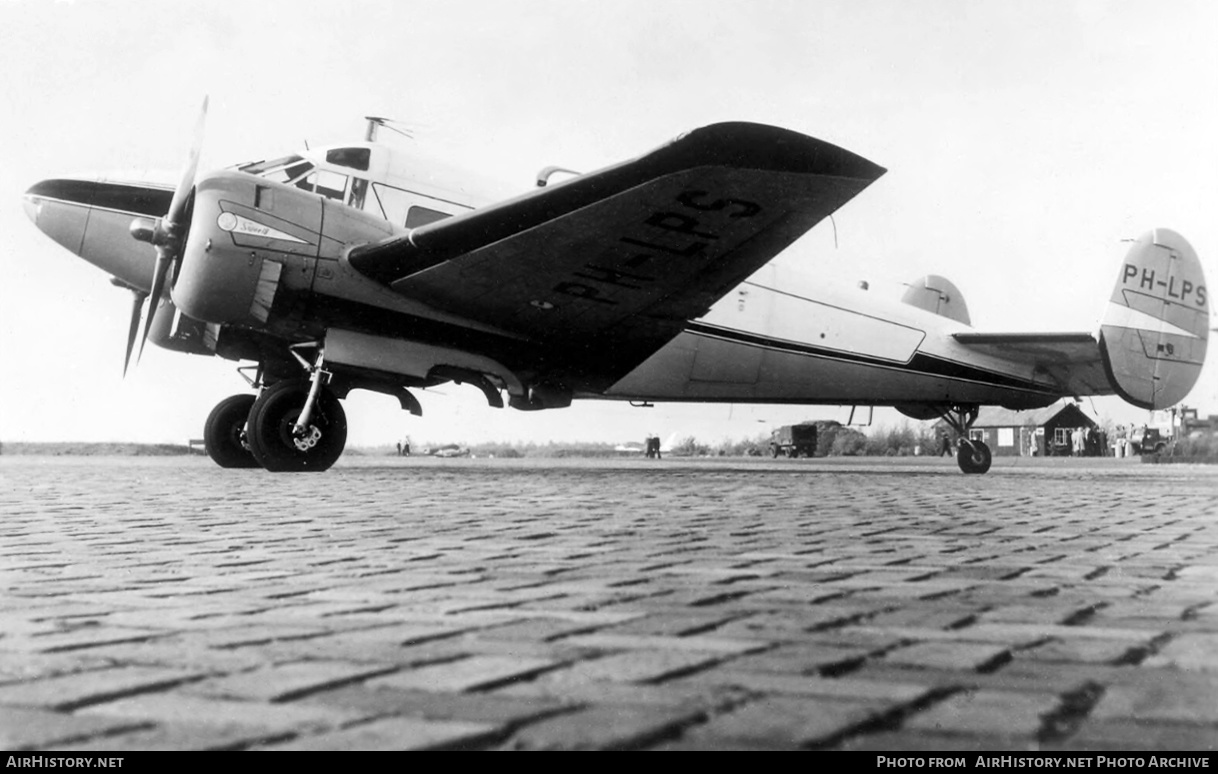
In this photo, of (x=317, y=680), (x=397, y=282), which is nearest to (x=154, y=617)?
(x=317, y=680)

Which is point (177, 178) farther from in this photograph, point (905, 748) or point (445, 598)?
point (905, 748)

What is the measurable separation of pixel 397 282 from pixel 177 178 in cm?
288

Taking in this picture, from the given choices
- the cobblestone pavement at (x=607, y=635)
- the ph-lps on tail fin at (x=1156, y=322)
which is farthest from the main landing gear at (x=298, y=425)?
the ph-lps on tail fin at (x=1156, y=322)

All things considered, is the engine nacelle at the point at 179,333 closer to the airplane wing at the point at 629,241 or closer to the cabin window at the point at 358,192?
the cabin window at the point at 358,192

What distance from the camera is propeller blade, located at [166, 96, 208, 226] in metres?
8.64

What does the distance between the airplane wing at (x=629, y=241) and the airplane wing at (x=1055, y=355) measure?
Answer: 5.21 m

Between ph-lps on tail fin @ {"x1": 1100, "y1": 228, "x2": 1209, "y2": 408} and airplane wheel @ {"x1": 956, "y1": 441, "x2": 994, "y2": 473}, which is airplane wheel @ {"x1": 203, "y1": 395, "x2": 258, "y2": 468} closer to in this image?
airplane wheel @ {"x1": 956, "y1": 441, "x2": 994, "y2": 473}

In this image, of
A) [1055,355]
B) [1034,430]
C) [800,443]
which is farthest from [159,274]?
[1034,430]

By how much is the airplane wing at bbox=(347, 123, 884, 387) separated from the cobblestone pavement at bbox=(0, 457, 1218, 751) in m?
3.42

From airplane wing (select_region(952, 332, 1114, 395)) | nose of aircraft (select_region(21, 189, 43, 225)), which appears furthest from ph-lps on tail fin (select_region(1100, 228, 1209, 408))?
nose of aircraft (select_region(21, 189, 43, 225))

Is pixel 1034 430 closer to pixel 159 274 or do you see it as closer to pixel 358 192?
pixel 358 192

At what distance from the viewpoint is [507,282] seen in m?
8.98

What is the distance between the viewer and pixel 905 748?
4.02ft

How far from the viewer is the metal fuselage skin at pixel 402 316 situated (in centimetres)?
854
